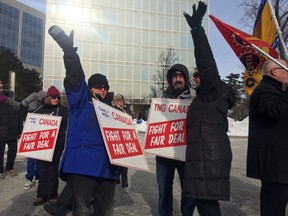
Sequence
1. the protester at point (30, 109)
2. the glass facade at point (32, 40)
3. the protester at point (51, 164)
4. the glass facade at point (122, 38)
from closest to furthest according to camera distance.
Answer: the protester at point (51, 164) → the protester at point (30, 109) → the glass facade at point (122, 38) → the glass facade at point (32, 40)

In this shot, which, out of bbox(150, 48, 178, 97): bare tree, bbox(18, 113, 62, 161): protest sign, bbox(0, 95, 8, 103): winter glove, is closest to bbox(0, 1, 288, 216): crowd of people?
bbox(18, 113, 62, 161): protest sign

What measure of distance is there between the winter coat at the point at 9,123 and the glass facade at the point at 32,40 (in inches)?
3494

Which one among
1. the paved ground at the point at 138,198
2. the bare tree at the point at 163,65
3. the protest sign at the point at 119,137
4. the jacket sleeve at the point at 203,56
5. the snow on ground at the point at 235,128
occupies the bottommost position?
the paved ground at the point at 138,198

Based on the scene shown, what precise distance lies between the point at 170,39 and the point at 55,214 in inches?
2156

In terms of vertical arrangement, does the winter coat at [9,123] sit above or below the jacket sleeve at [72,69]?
below

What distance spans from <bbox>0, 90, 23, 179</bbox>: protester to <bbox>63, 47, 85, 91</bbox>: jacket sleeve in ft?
17.2

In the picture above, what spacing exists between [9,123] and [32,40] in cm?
9388

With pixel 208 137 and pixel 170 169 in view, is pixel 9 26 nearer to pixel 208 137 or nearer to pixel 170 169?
pixel 170 169

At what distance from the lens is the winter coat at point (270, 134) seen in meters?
3.43

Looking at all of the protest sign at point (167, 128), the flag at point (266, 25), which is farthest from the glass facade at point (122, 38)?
the protest sign at point (167, 128)

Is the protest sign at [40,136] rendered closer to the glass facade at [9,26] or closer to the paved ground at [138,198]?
the paved ground at [138,198]

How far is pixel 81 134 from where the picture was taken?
3547 millimetres

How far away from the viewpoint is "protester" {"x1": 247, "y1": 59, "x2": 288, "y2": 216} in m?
3.45

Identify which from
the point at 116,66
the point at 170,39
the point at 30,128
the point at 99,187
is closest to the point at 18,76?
the point at 116,66
